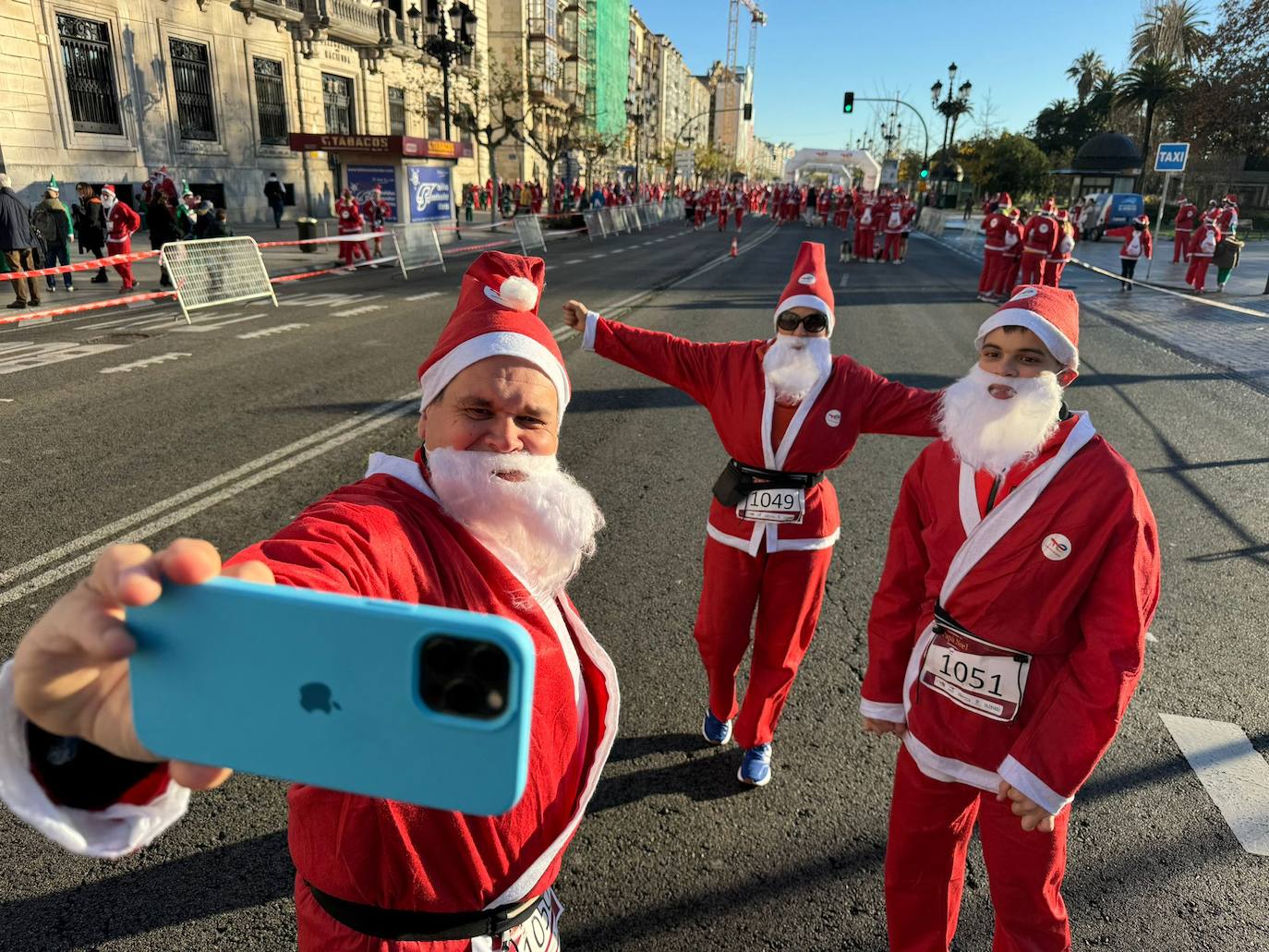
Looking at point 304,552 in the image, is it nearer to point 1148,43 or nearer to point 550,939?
point 550,939

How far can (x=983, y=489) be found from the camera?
2.33 m

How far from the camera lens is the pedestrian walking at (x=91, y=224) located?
16906mm

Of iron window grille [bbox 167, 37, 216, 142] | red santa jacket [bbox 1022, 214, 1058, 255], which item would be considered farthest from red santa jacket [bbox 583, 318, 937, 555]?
iron window grille [bbox 167, 37, 216, 142]

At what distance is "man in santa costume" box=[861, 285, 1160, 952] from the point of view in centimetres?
204

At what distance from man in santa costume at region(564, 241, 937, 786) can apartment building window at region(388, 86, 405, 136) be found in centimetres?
4072

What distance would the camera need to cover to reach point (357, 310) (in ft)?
46.1

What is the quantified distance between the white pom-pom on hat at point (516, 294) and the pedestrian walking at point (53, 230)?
55.1ft

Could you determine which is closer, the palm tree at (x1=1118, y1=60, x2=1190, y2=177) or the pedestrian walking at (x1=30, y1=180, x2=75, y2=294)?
the pedestrian walking at (x1=30, y1=180, x2=75, y2=294)

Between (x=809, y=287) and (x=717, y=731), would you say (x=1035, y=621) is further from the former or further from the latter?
(x=809, y=287)

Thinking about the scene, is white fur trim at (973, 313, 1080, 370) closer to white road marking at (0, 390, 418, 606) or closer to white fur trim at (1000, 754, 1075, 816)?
white fur trim at (1000, 754, 1075, 816)

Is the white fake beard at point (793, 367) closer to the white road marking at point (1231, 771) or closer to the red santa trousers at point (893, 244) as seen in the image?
the white road marking at point (1231, 771)

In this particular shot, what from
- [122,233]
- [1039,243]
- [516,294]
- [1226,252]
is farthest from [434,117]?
[516,294]

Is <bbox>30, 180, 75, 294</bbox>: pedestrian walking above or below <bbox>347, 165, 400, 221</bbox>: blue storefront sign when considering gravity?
below

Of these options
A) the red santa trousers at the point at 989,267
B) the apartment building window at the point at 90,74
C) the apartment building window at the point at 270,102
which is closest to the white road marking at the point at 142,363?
the red santa trousers at the point at 989,267
